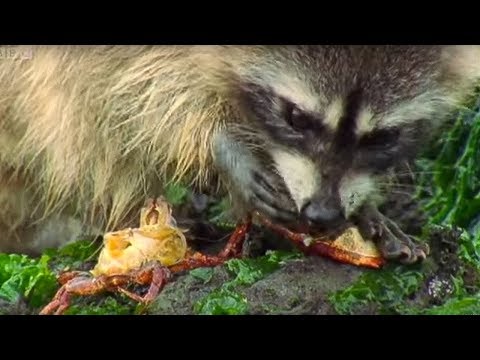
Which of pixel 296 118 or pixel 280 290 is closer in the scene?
pixel 296 118

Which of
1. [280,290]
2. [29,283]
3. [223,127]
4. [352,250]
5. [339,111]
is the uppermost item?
[339,111]

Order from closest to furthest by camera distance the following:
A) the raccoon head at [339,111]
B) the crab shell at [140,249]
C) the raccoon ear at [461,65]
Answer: the raccoon head at [339,111], the raccoon ear at [461,65], the crab shell at [140,249]

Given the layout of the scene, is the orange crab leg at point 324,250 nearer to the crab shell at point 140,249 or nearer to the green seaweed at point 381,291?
the green seaweed at point 381,291

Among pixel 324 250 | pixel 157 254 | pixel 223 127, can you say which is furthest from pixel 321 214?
pixel 157 254

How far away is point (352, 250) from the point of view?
10.8 ft

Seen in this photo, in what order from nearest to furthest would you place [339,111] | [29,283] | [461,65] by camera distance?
1. [339,111]
2. [461,65]
3. [29,283]

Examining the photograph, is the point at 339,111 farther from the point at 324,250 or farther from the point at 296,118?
the point at 324,250

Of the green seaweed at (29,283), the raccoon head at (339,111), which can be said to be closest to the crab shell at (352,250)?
the raccoon head at (339,111)

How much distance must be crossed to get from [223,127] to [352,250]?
47cm

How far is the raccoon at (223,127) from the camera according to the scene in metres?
3.08

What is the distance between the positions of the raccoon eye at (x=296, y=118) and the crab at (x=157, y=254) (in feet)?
1.00

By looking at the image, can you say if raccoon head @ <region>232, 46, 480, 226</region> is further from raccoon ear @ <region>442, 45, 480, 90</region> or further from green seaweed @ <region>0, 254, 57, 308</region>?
green seaweed @ <region>0, 254, 57, 308</region>

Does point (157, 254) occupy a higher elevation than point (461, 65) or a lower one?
lower

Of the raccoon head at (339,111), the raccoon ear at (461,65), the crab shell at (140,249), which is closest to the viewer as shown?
the raccoon head at (339,111)
